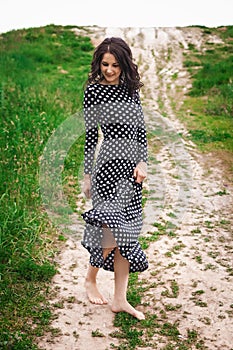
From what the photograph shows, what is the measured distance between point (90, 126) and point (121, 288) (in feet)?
3.52

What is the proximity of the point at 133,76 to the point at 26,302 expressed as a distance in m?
1.63

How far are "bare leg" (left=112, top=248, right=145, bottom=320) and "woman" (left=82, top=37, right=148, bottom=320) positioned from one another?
3cm

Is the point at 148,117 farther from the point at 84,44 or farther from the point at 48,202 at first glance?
the point at 84,44

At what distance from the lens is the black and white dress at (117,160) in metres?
3.05

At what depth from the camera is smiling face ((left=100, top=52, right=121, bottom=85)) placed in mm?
3006

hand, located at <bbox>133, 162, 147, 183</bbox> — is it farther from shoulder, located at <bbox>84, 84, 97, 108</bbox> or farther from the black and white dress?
shoulder, located at <bbox>84, 84, 97, 108</bbox>

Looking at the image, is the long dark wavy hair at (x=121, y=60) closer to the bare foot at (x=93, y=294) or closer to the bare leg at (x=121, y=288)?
the bare leg at (x=121, y=288)

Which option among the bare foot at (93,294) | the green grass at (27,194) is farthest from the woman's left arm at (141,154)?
the green grass at (27,194)

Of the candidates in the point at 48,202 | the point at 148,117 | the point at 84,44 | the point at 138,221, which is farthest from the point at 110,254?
the point at 84,44

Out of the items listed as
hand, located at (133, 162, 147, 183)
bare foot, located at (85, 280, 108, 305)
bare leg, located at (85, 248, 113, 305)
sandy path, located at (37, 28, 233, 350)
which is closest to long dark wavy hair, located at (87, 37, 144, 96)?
hand, located at (133, 162, 147, 183)

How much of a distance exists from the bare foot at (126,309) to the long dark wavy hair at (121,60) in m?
1.36

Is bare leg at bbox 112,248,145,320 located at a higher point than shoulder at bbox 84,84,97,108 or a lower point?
lower

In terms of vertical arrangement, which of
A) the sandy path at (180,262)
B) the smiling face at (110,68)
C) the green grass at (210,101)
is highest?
the smiling face at (110,68)

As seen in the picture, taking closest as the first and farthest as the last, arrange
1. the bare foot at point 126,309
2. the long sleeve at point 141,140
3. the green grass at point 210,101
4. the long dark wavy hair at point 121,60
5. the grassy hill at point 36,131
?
the long dark wavy hair at point 121,60, the long sleeve at point 141,140, the bare foot at point 126,309, the grassy hill at point 36,131, the green grass at point 210,101
